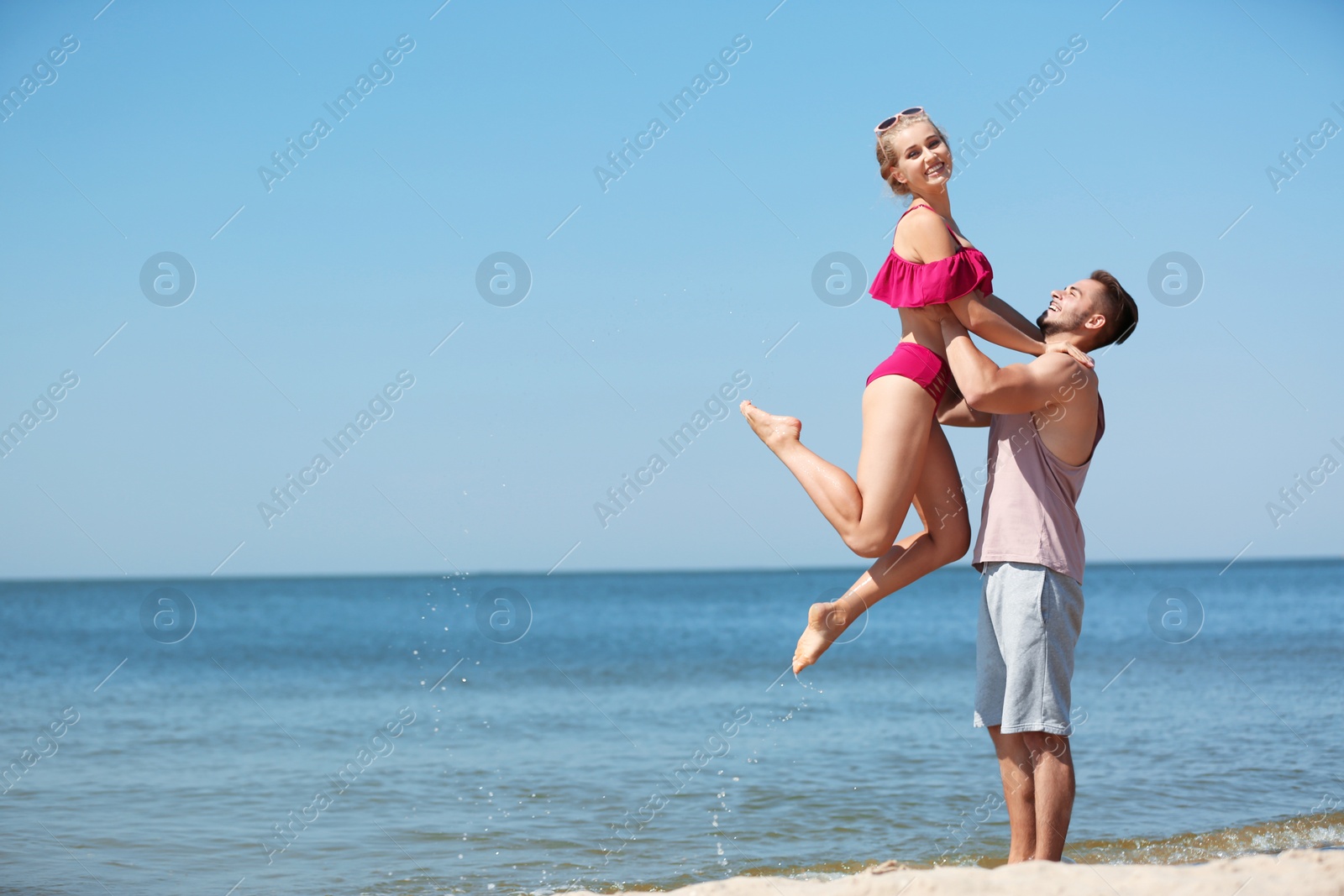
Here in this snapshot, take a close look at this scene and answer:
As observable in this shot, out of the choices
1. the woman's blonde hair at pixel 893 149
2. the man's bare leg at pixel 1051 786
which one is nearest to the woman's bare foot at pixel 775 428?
the woman's blonde hair at pixel 893 149

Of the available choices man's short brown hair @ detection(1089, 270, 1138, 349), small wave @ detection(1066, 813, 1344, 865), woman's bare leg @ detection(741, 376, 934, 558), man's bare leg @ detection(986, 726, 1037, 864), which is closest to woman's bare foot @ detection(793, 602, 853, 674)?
woman's bare leg @ detection(741, 376, 934, 558)

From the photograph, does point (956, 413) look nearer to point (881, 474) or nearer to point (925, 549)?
point (881, 474)

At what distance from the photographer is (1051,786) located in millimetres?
3928

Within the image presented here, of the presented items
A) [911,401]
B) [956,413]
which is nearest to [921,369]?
[911,401]

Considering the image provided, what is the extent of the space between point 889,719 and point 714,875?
6.22m

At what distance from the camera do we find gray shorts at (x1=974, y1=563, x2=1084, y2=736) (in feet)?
12.5

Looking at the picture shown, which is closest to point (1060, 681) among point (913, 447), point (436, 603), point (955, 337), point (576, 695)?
point (913, 447)

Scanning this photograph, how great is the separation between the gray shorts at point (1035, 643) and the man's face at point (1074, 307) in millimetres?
914

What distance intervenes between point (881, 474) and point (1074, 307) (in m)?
0.95

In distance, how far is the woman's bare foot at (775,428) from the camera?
4.51 meters

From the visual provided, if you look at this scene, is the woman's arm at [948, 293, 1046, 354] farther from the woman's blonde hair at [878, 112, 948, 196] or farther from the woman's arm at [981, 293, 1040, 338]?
the woman's blonde hair at [878, 112, 948, 196]

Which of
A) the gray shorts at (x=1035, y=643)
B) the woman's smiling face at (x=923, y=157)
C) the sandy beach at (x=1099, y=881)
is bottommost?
the sandy beach at (x=1099, y=881)

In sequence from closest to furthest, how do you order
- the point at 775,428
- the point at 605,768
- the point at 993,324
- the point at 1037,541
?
1. the point at 1037,541
2. the point at 993,324
3. the point at 775,428
4. the point at 605,768

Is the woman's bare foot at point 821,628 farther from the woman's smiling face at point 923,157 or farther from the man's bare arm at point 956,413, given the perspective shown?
the woman's smiling face at point 923,157
